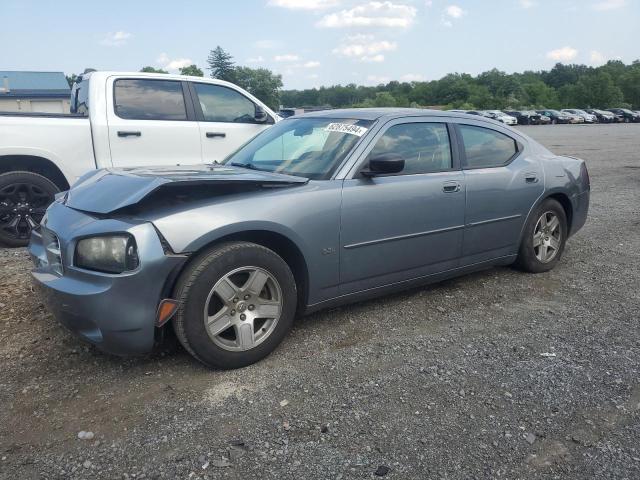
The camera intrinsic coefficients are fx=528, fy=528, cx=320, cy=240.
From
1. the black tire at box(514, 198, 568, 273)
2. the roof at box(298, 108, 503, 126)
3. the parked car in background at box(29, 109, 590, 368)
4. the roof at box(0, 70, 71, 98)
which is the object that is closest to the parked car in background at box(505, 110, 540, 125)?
the roof at box(0, 70, 71, 98)

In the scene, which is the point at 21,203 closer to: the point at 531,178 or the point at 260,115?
the point at 260,115

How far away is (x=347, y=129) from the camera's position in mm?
3861

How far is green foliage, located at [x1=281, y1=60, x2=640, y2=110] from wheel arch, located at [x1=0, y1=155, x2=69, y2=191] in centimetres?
7883

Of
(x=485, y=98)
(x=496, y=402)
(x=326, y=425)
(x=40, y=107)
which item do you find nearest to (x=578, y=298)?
(x=496, y=402)

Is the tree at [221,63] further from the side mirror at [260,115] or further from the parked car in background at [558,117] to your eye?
the side mirror at [260,115]

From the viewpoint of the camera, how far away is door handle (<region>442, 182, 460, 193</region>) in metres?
4.05

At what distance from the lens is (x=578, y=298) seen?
4.37 metres

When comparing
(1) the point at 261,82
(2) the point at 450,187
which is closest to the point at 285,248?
(2) the point at 450,187

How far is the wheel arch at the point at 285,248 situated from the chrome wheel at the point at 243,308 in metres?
0.22

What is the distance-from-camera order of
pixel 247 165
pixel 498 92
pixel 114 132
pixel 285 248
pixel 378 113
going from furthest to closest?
pixel 498 92
pixel 114 132
pixel 247 165
pixel 378 113
pixel 285 248

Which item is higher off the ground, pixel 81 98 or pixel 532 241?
pixel 81 98

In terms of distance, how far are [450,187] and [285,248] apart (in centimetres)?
150

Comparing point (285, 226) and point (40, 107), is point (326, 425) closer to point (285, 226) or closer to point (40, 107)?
point (285, 226)

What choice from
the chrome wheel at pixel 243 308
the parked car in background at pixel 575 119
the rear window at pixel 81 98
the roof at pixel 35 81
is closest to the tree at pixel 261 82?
the roof at pixel 35 81
